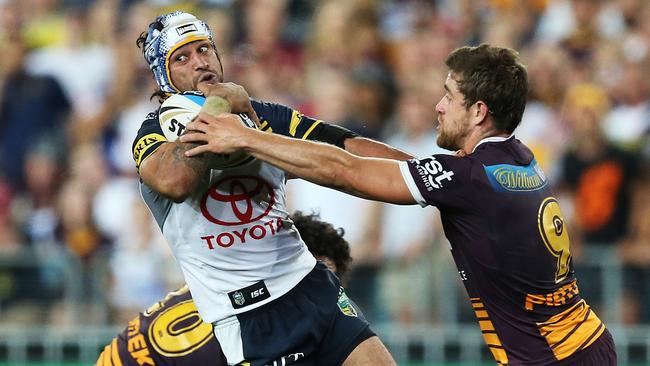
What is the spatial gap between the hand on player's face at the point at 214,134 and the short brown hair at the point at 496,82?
43.9 inches

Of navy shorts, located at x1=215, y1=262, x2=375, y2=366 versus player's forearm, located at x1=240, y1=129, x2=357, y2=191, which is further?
navy shorts, located at x1=215, y1=262, x2=375, y2=366

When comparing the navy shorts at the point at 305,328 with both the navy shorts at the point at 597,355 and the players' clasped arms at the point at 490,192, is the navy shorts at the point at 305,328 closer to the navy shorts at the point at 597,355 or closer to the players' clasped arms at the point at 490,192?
the players' clasped arms at the point at 490,192

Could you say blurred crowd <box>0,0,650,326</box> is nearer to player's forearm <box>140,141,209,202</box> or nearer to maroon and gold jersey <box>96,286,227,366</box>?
maroon and gold jersey <box>96,286,227,366</box>

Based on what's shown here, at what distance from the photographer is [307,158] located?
598cm

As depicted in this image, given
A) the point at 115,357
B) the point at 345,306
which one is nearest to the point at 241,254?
the point at 345,306

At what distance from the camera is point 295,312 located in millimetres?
6543

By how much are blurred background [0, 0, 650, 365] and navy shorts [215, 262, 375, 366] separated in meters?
3.74

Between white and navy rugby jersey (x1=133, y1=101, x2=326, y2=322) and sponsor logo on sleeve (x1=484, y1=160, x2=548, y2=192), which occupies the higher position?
white and navy rugby jersey (x1=133, y1=101, x2=326, y2=322)

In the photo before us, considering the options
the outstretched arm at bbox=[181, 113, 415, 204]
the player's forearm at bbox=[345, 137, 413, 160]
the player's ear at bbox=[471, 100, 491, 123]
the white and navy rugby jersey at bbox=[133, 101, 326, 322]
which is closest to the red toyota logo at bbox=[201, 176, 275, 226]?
the white and navy rugby jersey at bbox=[133, 101, 326, 322]

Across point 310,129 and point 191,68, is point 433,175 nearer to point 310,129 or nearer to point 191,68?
point 310,129

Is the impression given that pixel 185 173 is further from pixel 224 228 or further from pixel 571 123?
pixel 571 123

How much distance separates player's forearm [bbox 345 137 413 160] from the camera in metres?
6.96

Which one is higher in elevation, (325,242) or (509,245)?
(325,242)

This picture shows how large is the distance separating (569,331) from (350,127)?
5630mm
